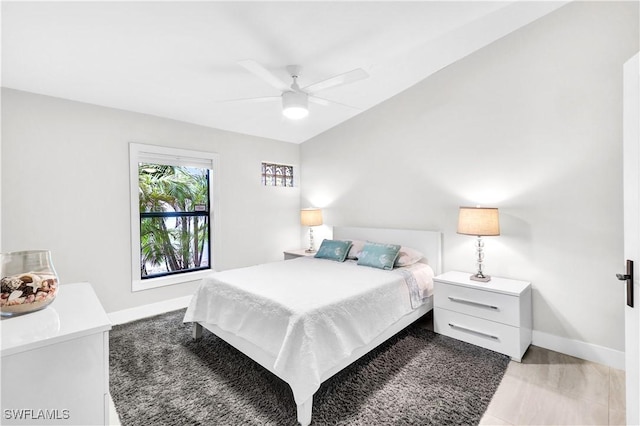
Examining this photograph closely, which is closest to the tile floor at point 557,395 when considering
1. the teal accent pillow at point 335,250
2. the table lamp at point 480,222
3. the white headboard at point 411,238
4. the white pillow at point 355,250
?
the table lamp at point 480,222

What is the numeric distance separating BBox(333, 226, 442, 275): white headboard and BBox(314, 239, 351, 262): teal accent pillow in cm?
37

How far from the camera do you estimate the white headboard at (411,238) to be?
11.1 feet

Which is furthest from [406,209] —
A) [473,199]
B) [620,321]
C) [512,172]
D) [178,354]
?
[178,354]

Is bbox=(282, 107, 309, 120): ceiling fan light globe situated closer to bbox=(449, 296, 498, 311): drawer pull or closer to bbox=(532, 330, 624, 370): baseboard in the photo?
bbox=(449, 296, 498, 311): drawer pull

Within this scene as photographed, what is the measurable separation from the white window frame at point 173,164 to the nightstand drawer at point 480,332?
2894mm

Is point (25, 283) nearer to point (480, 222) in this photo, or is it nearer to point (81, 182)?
point (81, 182)

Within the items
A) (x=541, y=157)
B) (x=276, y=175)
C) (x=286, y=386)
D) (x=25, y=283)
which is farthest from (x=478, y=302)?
(x=276, y=175)

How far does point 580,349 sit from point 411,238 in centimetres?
176

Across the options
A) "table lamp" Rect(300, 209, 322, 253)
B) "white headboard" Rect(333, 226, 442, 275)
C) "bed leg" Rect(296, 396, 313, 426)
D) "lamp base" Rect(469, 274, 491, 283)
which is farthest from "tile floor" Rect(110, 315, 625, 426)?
"table lamp" Rect(300, 209, 322, 253)

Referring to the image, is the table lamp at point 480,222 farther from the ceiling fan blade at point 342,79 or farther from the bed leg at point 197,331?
the bed leg at point 197,331

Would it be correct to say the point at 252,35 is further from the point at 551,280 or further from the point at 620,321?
the point at 620,321

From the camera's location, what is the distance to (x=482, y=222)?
2734 millimetres

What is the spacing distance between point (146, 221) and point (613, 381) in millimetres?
4672

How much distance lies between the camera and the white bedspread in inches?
72.3
